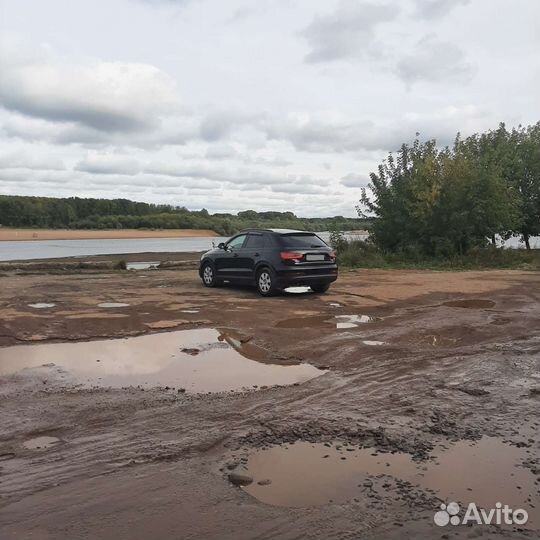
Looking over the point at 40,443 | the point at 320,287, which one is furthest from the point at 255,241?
the point at 40,443

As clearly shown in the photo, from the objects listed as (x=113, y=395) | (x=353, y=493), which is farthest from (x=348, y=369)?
(x=353, y=493)

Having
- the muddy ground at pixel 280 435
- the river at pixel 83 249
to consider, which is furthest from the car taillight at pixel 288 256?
the river at pixel 83 249

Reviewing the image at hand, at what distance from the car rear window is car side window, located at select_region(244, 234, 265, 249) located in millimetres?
565

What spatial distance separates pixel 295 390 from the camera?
561cm

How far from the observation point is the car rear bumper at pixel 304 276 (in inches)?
502

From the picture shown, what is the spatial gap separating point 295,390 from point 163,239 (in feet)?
283

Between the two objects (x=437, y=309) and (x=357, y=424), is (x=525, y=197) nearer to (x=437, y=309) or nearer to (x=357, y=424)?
(x=437, y=309)

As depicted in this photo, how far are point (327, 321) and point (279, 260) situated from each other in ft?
10.7

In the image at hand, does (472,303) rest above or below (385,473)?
above

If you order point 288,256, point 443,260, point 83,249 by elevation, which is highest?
point 288,256

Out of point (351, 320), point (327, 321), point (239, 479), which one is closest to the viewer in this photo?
point (239, 479)

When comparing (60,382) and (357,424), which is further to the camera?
(60,382)

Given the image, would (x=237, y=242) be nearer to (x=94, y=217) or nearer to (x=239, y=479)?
(x=239, y=479)

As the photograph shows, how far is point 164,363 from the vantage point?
6852mm
